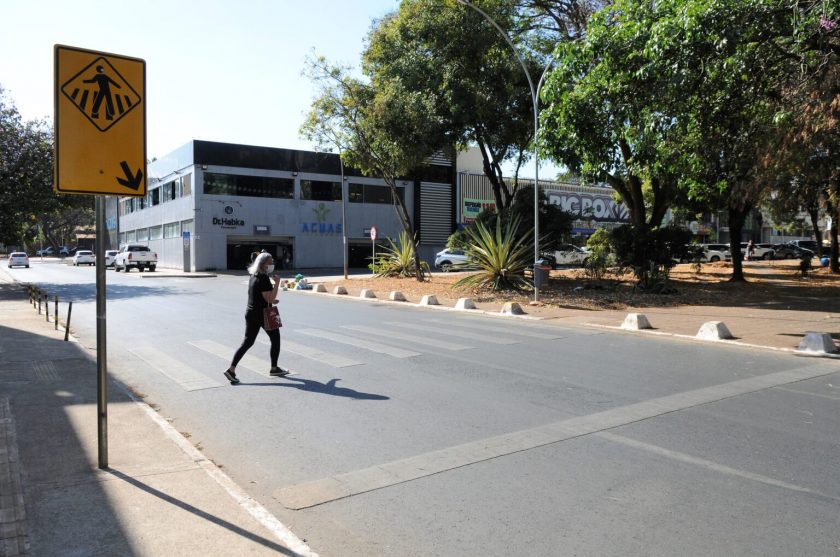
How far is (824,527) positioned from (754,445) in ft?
5.28

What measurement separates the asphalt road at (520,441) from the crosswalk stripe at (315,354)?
0.05 m

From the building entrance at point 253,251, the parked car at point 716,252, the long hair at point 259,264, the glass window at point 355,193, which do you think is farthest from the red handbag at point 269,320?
the parked car at point 716,252

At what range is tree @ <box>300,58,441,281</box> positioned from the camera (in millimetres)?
22312

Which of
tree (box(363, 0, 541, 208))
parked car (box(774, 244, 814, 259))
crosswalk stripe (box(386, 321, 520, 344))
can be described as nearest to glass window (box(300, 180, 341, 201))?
tree (box(363, 0, 541, 208))

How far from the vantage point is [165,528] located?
3.66 meters

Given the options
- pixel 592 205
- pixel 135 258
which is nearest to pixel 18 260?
pixel 135 258

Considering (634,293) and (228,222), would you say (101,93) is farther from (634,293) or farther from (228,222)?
(228,222)

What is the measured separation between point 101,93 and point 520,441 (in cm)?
432

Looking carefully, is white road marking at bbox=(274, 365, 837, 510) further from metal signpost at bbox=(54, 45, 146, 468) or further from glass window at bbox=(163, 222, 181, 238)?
glass window at bbox=(163, 222, 181, 238)

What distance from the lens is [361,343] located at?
35.7 feet

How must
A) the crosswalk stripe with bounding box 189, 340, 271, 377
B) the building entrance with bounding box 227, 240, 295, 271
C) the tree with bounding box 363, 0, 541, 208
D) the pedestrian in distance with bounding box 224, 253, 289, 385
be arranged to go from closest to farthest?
the pedestrian in distance with bounding box 224, 253, 289, 385, the crosswalk stripe with bounding box 189, 340, 271, 377, the tree with bounding box 363, 0, 541, 208, the building entrance with bounding box 227, 240, 295, 271

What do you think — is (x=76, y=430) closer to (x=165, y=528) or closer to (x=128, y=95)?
(x=165, y=528)

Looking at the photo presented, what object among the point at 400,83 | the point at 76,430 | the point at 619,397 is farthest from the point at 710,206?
the point at 76,430

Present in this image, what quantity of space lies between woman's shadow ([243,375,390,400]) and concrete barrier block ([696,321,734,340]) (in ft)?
24.4
